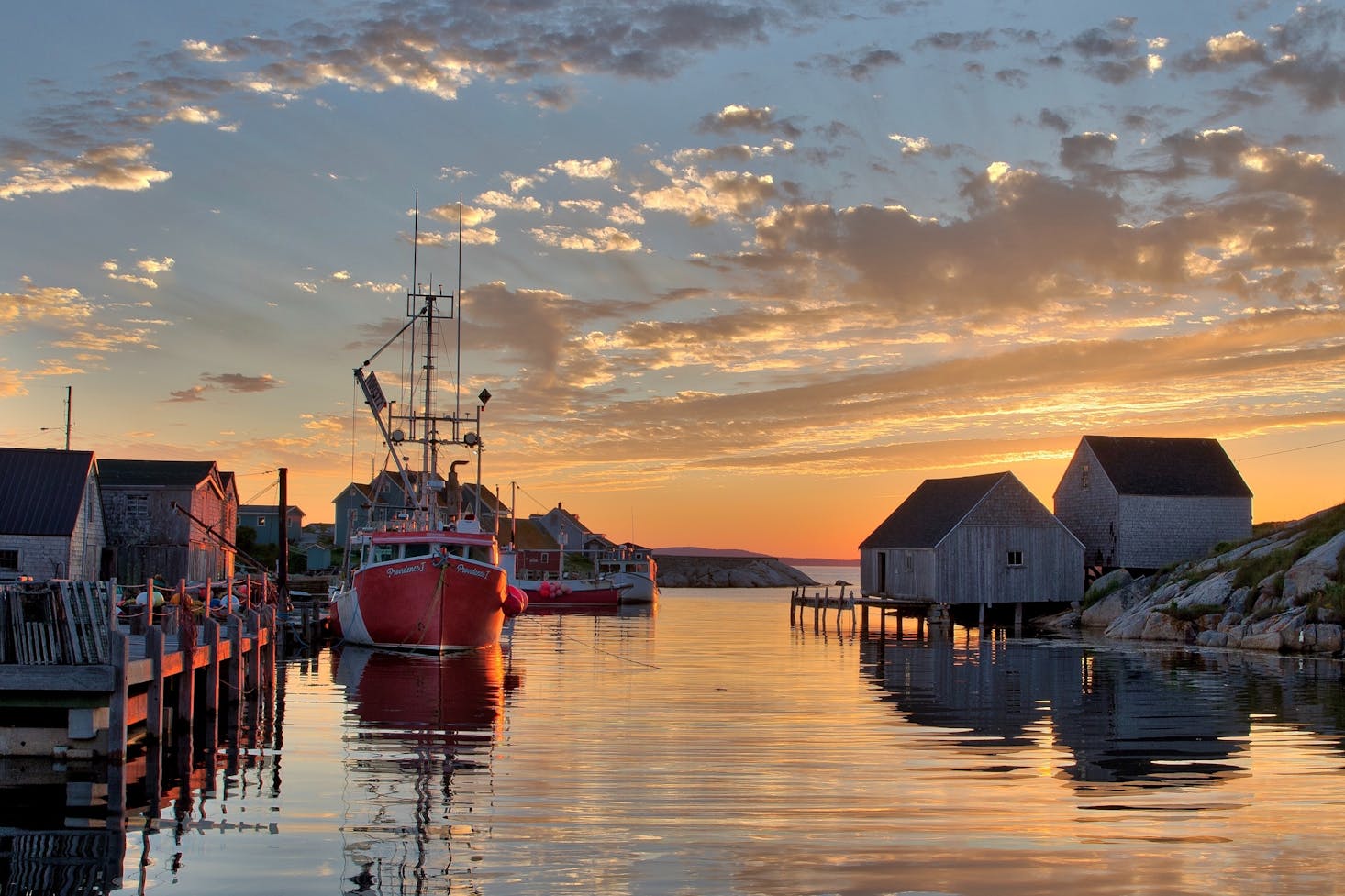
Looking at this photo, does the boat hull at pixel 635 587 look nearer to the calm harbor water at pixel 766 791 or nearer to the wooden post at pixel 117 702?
the calm harbor water at pixel 766 791

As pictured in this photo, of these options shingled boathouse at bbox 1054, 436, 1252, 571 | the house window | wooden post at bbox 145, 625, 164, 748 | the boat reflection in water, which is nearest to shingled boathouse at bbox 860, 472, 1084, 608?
shingled boathouse at bbox 1054, 436, 1252, 571

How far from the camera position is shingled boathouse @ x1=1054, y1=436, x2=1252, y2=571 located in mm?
68875

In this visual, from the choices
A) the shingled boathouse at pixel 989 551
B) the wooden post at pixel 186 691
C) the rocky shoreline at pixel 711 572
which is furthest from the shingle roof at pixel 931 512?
the rocky shoreline at pixel 711 572

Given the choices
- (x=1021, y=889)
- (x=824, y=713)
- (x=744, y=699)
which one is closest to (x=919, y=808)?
(x=1021, y=889)

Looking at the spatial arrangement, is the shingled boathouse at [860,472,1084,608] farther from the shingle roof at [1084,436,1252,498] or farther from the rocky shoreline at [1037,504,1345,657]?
the shingle roof at [1084,436,1252,498]

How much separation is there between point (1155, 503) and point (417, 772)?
190 ft

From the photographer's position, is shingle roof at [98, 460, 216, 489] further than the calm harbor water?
Yes

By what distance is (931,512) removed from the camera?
228 feet

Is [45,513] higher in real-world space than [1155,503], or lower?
lower

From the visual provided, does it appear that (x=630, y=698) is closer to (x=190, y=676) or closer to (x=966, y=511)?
(x=190, y=676)

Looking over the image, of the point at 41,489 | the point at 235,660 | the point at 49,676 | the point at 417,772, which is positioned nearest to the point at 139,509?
the point at 41,489

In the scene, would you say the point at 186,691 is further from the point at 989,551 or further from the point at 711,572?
the point at 711,572

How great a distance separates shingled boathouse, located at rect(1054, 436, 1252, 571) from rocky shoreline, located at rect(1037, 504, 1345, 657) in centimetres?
363

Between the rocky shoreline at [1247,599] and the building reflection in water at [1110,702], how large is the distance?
254 centimetres
